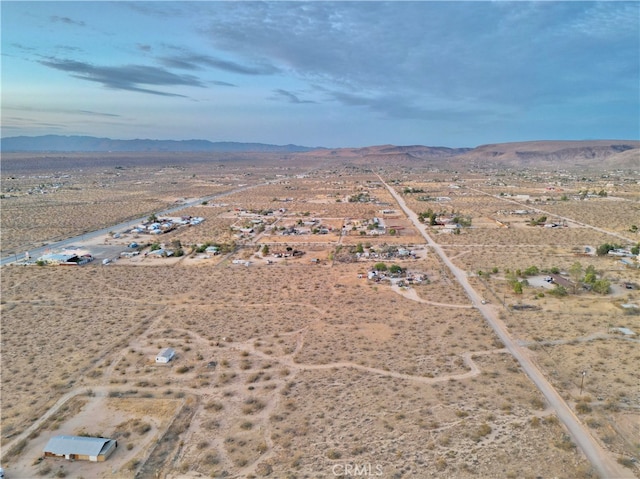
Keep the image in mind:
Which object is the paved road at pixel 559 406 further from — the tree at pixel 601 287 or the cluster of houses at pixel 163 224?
the cluster of houses at pixel 163 224

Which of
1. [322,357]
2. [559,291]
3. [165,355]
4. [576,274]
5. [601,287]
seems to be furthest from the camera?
[576,274]

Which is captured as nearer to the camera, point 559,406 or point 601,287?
point 559,406

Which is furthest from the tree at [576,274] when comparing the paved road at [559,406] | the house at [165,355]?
the house at [165,355]

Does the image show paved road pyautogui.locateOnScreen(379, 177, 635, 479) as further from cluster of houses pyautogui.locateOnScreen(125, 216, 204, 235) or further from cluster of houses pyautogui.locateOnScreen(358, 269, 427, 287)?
cluster of houses pyautogui.locateOnScreen(125, 216, 204, 235)

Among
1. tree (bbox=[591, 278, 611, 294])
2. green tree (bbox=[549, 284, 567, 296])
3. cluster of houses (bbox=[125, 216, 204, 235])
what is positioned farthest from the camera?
cluster of houses (bbox=[125, 216, 204, 235])

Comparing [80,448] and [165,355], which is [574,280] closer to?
[165,355]

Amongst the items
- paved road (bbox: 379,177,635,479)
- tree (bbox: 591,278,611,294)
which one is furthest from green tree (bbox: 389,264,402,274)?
tree (bbox: 591,278,611,294)

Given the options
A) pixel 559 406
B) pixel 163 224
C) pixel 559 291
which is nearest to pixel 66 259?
pixel 163 224
